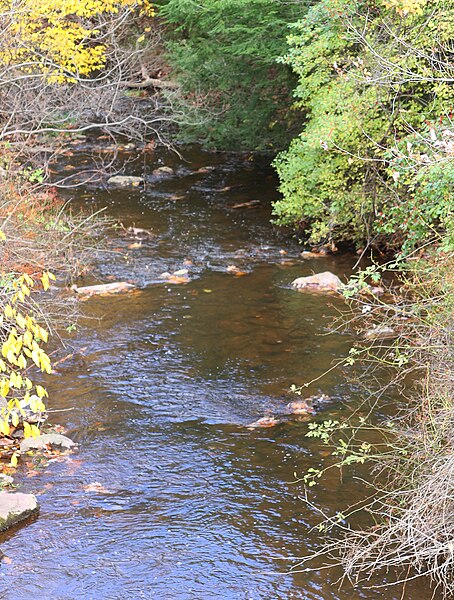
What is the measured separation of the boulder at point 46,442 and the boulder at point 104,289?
442 centimetres

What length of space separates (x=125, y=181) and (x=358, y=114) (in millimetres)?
7893

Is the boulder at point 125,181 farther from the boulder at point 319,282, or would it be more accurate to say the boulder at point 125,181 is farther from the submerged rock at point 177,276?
the boulder at point 319,282

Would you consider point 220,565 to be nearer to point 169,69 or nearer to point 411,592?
point 411,592

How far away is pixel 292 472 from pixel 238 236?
813 centimetres

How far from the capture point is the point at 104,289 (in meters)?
12.6

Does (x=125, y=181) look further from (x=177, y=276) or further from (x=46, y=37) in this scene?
(x=177, y=276)

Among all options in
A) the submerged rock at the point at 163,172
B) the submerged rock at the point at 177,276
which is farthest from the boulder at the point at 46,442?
the submerged rock at the point at 163,172

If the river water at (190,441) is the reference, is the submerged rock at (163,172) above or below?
above

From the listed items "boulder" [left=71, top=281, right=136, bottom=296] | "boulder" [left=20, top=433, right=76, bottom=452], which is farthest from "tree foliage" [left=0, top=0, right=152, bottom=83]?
"boulder" [left=20, top=433, right=76, bottom=452]

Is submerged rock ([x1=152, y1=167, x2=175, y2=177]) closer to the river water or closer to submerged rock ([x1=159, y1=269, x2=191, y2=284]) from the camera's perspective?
the river water

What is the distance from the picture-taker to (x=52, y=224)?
1220 cm

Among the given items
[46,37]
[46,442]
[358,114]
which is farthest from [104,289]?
[46,442]

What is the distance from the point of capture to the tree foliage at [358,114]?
36.0 ft

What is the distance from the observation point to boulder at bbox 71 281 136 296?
12398mm
